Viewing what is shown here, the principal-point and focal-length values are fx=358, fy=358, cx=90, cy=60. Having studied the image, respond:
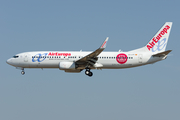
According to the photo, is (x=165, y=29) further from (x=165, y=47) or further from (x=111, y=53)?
(x=111, y=53)

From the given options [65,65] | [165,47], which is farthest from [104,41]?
[165,47]

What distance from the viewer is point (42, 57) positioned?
63594 mm

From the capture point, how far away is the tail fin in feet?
217

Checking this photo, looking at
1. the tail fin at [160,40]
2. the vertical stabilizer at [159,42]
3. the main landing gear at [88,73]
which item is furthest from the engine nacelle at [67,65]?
the tail fin at [160,40]

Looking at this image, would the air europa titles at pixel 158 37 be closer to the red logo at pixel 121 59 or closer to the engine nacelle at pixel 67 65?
the red logo at pixel 121 59

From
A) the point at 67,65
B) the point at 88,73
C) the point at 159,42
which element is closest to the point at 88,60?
the point at 88,73

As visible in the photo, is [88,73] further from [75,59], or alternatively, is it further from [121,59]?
[121,59]

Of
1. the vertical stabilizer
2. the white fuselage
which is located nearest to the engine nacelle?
the white fuselage

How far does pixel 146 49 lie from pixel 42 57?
19074 mm

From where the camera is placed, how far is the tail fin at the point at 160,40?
217 ft

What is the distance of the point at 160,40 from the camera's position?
219 ft

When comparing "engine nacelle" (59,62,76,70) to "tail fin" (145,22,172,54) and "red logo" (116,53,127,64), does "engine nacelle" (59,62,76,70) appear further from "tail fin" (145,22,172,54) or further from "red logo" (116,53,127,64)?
"tail fin" (145,22,172,54)

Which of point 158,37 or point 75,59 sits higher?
point 158,37

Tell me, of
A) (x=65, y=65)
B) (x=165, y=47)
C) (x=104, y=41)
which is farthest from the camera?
(x=165, y=47)
